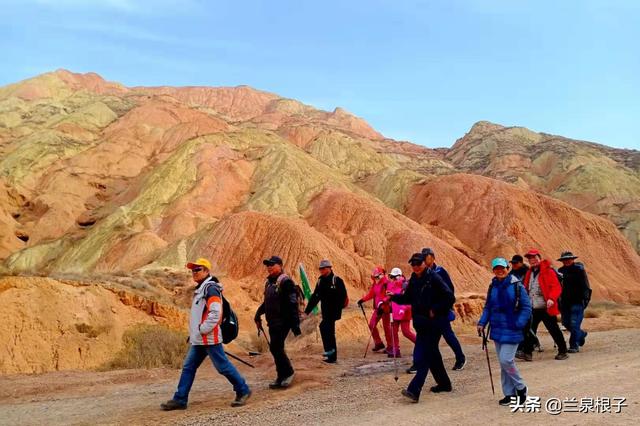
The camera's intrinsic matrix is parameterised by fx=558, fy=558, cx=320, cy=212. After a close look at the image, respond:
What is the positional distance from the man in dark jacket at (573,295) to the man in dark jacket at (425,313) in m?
4.74

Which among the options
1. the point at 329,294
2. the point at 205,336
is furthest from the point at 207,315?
the point at 329,294

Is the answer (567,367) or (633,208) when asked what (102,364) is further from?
(633,208)

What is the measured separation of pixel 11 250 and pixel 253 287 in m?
26.4

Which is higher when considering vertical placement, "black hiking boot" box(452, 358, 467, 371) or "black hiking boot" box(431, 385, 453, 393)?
"black hiking boot" box(431, 385, 453, 393)

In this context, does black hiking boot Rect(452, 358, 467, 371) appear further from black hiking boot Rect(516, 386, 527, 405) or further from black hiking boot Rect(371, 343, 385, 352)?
black hiking boot Rect(516, 386, 527, 405)

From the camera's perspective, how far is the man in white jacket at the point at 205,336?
6.57m

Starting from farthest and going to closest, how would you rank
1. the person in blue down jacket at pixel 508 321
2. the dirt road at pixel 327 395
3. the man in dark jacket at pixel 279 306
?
the man in dark jacket at pixel 279 306, the person in blue down jacket at pixel 508 321, the dirt road at pixel 327 395

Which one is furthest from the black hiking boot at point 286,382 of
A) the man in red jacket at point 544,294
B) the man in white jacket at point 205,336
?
the man in red jacket at point 544,294

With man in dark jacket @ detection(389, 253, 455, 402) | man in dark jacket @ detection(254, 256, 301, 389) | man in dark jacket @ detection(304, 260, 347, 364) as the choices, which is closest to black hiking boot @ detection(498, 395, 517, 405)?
man in dark jacket @ detection(389, 253, 455, 402)

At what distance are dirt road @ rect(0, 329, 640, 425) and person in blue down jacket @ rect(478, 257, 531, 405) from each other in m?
0.29

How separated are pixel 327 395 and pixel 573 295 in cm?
576

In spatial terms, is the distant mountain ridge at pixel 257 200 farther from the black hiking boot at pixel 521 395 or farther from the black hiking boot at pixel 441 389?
the black hiking boot at pixel 521 395

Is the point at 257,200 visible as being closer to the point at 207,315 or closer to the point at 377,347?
the point at 377,347

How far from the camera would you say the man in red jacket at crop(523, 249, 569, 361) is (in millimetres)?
9375
